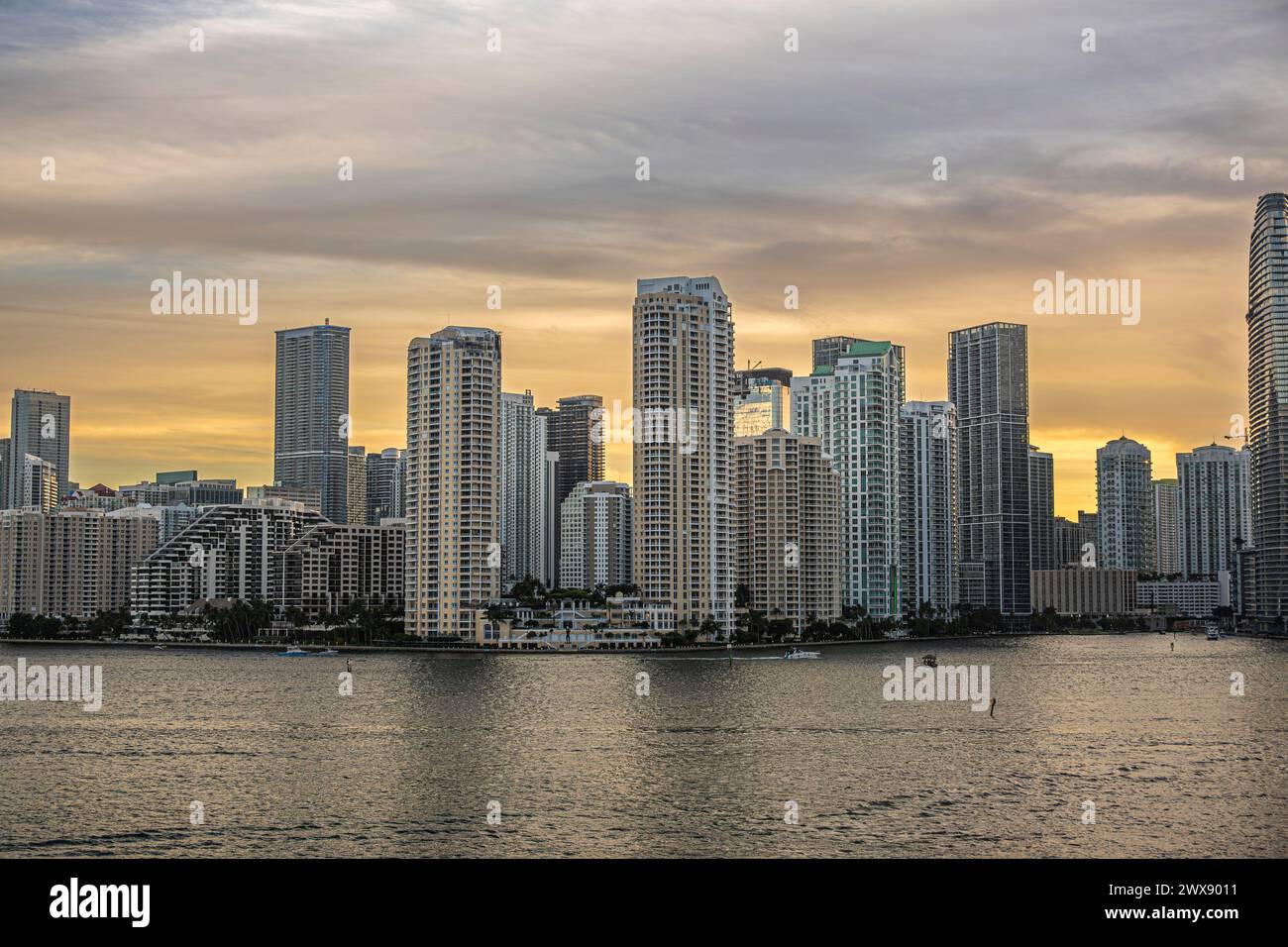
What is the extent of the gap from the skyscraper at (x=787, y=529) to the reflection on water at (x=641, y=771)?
6992 cm

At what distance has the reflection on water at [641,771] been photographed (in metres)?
35.0

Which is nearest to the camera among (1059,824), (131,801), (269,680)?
(1059,824)

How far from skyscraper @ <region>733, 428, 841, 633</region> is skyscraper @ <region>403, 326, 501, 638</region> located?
35.9 m

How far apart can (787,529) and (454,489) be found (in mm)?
45421

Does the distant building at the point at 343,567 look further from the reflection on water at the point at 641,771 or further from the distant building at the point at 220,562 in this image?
the reflection on water at the point at 641,771

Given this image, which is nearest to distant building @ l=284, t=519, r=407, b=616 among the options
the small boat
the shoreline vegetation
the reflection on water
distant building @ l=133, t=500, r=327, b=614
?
distant building @ l=133, t=500, r=327, b=614

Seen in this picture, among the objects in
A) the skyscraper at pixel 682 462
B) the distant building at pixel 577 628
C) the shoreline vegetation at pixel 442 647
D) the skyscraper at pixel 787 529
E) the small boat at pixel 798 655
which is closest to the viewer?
the small boat at pixel 798 655

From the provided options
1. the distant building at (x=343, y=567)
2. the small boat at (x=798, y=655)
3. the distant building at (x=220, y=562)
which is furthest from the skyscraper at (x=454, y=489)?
the distant building at (x=220, y=562)

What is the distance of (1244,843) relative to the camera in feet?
113

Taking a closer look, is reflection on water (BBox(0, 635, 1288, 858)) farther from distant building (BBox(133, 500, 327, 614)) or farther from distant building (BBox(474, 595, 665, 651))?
distant building (BBox(133, 500, 327, 614))

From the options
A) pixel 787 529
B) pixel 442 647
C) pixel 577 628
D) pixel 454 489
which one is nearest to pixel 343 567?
pixel 454 489
